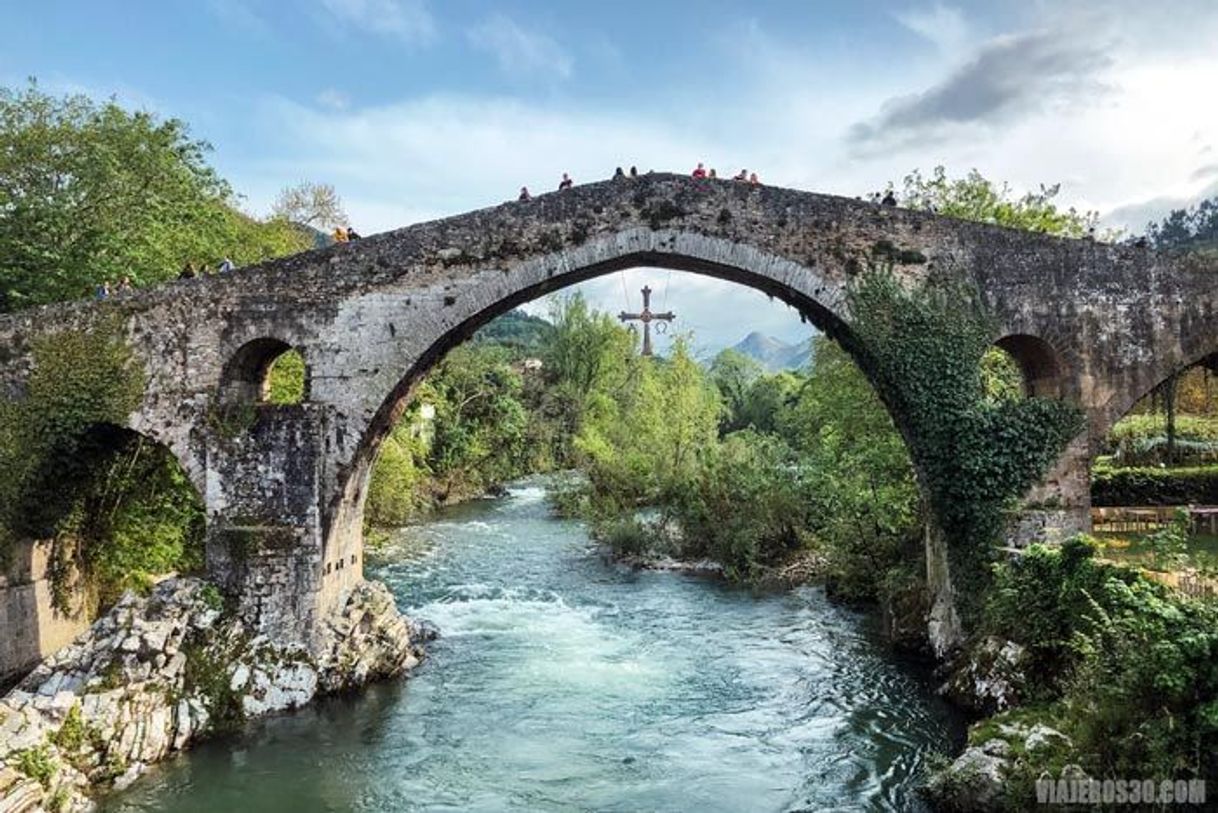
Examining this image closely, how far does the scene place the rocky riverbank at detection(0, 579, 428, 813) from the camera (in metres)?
9.97

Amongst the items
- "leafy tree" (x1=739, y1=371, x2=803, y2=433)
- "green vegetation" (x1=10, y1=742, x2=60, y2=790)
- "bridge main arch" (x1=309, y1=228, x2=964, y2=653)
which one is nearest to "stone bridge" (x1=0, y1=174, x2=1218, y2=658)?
"bridge main arch" (x1=309, y1=228, x2=964, y2=653)

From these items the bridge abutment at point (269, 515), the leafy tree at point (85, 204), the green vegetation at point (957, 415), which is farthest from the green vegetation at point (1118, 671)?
the leafy tree at point (85, 204)

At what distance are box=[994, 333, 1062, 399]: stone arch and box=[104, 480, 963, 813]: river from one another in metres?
4.64

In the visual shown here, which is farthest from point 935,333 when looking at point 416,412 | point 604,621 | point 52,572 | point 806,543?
point 416,412

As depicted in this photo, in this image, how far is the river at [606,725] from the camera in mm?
10273

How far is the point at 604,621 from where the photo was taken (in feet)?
57.1

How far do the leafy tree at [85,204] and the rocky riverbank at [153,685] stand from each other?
23.0 ft

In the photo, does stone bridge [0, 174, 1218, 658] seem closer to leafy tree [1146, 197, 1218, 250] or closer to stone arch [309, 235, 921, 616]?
stone arch [309, 235, 921, 616]

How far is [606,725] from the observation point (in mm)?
12258

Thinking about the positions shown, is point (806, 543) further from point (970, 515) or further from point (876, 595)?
point (970, 515)

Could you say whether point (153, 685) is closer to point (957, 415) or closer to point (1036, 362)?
point (957, 415)

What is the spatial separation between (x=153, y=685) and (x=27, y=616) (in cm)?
365

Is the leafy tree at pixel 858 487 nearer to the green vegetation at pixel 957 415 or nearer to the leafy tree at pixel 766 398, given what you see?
the green vegetation at pixel 957 415

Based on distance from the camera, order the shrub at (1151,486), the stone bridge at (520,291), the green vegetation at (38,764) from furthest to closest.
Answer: the shrub at (1151,486) < the stone bridge at (520,291) < the green vegetation at (38,764)
